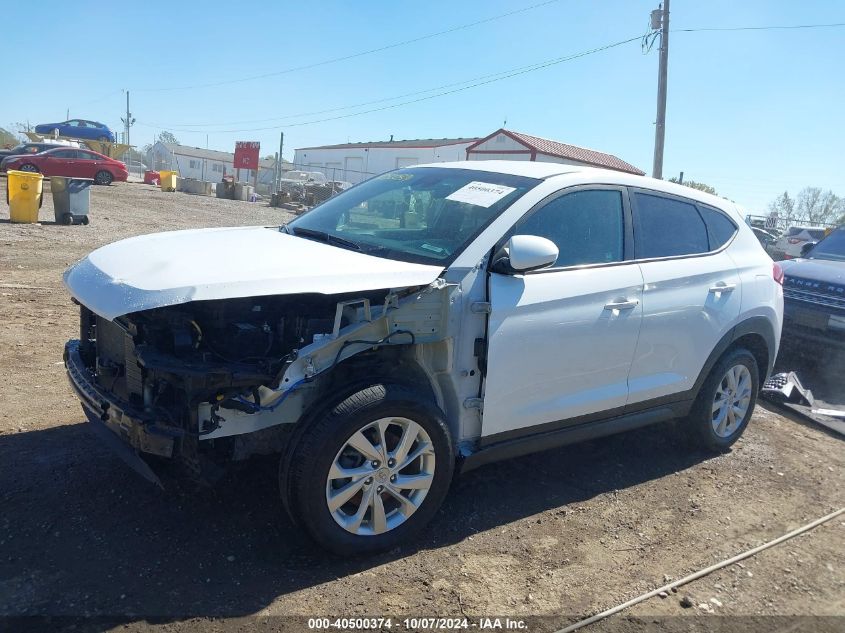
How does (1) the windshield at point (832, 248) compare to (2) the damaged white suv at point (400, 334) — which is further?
(1) the windshield at point (832, 248)

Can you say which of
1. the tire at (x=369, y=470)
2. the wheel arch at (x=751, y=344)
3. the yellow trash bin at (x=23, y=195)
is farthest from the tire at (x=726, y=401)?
the yellow trash bin at (x=23, y=195)

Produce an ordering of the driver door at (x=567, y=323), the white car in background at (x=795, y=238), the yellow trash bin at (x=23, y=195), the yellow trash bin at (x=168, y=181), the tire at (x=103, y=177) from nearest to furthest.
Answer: the driver door at (x=567, y=323), the yellow trash bin at (x=23, y=195), the white car in background at (x=795, y=238), the tire at (x=103, y=177), the yellow trash bin at (x=168, y=181)

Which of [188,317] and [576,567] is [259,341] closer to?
[188,317]

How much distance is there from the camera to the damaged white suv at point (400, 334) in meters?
2.98

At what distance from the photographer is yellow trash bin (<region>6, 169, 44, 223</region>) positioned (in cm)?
1320

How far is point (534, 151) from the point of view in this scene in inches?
1271

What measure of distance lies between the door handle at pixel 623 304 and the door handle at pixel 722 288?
0.83 meters

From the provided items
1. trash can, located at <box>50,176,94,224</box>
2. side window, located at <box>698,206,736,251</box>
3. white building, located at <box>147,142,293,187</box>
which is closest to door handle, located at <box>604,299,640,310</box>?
side window, located at <box>698,206,736,251</box>

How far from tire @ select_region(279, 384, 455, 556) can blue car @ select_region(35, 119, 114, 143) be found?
39876 mm

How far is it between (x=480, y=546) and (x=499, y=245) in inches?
60.4

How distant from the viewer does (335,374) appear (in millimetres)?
3262

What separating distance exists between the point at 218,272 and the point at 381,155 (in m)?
52.8

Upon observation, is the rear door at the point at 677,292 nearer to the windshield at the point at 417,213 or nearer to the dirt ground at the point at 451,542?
the dirt ground at the point at 451,542

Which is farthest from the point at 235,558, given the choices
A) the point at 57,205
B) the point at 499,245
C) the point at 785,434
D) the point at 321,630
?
the point at 57,205
